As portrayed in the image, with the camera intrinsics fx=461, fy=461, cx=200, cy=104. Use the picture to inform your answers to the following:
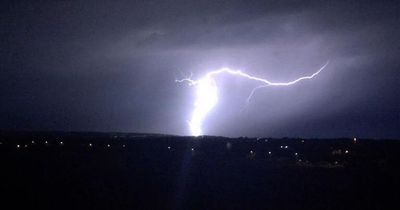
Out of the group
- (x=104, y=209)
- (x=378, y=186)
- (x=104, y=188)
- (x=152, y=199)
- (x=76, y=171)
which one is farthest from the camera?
(x=76, y=171)

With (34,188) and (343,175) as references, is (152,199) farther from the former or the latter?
(343,175)

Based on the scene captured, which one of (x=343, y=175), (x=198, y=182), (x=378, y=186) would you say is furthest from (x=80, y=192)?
(x=343, y=175)

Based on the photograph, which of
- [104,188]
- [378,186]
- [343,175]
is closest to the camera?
[104,188]

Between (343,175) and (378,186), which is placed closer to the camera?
(378,186)

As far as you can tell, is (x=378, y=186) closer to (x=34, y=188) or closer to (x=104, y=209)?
(x=104, y=209)

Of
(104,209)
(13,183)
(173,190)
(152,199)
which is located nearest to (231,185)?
(173,190)

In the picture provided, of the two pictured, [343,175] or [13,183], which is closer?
[13,183]

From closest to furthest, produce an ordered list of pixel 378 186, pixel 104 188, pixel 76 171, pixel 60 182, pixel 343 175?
pixel 104 188 < pixel 60 182 < pixel 378 186 < pixel 76 171 < pixel 343 175

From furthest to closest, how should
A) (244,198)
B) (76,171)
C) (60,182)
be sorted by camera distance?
(76,171), (60,182), (244,198)
